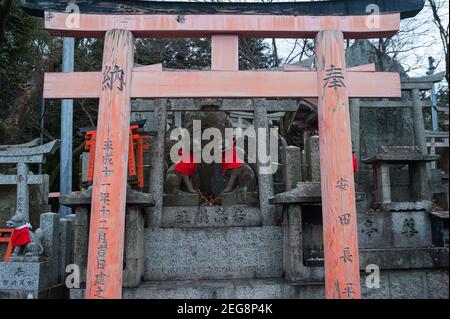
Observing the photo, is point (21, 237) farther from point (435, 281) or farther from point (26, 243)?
point (435, 281)

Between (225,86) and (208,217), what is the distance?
2.54 metres

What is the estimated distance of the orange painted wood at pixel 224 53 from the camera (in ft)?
14.6

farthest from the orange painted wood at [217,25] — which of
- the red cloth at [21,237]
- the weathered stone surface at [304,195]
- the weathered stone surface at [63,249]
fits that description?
the weathered stone surface at [63,249]

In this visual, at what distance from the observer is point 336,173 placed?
4180 millimetres

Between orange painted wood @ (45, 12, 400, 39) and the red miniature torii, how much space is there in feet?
0.04

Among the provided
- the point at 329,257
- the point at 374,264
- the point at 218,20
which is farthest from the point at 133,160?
the point at 374,264

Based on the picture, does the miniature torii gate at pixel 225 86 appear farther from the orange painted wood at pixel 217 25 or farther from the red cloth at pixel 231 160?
the red cloth at pixel 231 160

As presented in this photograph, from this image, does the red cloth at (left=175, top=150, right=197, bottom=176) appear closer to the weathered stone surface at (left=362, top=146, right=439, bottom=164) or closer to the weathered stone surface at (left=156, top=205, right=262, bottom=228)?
the weathered stone surface at (left=156, top=205, right=262, bottom=228)

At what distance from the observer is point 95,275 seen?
3.94m

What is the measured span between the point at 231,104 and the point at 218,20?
7.77ft

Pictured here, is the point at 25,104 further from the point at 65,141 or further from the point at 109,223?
the point at 109,223

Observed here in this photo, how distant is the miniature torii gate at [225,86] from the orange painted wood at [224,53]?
12 mm

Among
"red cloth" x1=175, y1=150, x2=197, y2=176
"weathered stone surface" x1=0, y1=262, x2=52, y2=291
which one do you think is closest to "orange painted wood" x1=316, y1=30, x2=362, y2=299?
"red cloth" x1=175, y1=150, x2=197, y2=176

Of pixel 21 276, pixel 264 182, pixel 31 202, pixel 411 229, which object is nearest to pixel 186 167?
pixel 264 182
